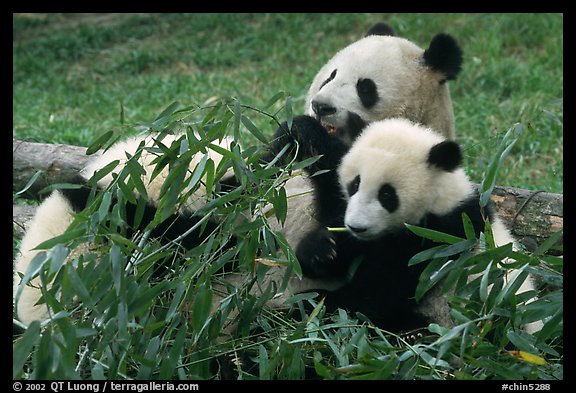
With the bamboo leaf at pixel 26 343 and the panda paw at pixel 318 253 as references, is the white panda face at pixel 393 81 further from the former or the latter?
the bamboo leaf at pixel 26 343

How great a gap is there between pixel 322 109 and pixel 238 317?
1.37 m

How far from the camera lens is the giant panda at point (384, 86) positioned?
13.8ft

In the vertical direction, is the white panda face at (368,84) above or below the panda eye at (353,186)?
above

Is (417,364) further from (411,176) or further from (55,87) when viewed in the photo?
(55,87)

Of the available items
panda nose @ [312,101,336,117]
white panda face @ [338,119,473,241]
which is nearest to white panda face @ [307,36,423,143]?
panda nose @ [312,101,336,117]

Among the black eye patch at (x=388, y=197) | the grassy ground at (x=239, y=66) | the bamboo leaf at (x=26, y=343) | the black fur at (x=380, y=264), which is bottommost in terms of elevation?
the grassy ground at (x=239, y=66)

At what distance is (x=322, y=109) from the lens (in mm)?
4168

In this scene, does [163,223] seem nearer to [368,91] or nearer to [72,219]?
[72,219]

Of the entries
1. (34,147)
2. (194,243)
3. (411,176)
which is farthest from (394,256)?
(34,147)

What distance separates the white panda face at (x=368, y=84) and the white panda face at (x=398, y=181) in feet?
2.16

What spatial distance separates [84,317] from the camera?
3219 mm


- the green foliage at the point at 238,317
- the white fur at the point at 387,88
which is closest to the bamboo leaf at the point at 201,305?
the green foliage at the point at 238,317

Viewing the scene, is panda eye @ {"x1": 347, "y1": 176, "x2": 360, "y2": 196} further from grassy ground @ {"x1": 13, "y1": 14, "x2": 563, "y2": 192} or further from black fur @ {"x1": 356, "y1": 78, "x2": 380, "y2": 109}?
grassy ground @ {"x1": 13, "y1": 14, "x2": 563, "y2": 192}

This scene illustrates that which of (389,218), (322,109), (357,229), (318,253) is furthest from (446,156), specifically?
(322,109)
